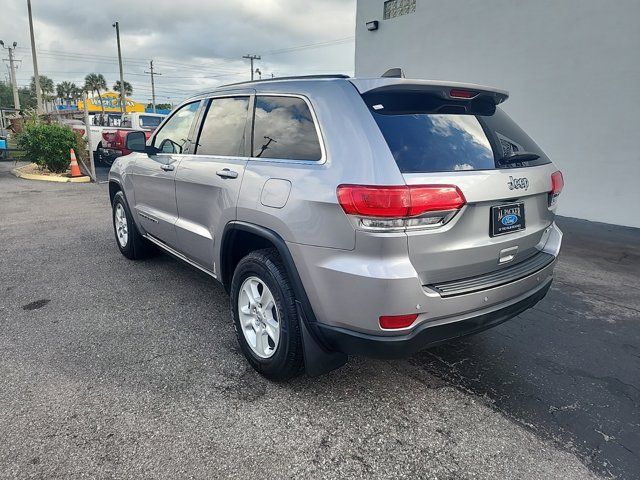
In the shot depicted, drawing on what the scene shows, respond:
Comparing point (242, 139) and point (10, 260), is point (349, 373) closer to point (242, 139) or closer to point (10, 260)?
point (242, 139)

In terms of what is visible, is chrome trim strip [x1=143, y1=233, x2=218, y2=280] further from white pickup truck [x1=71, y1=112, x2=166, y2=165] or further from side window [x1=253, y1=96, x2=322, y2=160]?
white pickup truck [x1=71, y1=112, x2=166, y2=165]

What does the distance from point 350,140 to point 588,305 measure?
10.9ft

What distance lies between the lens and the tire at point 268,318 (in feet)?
8.33

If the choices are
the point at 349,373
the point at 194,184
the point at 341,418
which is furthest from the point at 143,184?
the point at 341,418

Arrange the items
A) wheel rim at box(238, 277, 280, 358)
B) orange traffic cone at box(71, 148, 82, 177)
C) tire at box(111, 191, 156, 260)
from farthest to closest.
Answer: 1. orange traffic cone at box(71, 148, 82, 177)
2. tire at box(111, 191, 156, 260)
3. wheel rim at box(238, 277, 280, 358)

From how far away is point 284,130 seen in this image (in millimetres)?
2762

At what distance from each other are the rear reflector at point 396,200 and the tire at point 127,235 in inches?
139

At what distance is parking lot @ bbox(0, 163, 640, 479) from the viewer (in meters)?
2.17

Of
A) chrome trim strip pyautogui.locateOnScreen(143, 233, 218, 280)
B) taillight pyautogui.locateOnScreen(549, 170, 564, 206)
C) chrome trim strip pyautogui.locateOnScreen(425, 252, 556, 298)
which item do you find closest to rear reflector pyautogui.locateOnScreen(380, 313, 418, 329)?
chrome trim strip pyautogui.locateOnScreen(425, 252, 556, 298)

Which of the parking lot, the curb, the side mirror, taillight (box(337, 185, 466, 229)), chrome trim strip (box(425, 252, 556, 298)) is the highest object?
the side mirror

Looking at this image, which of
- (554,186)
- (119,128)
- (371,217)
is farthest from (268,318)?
(119,128)

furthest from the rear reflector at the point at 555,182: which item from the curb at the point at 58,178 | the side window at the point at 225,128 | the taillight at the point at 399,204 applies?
the curb at the point at 58,178

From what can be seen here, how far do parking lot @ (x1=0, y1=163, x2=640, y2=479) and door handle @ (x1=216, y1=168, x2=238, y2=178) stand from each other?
4.06 feet

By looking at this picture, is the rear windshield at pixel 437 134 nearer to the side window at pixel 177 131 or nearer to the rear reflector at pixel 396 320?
the rear reflector at pixel 396 320
